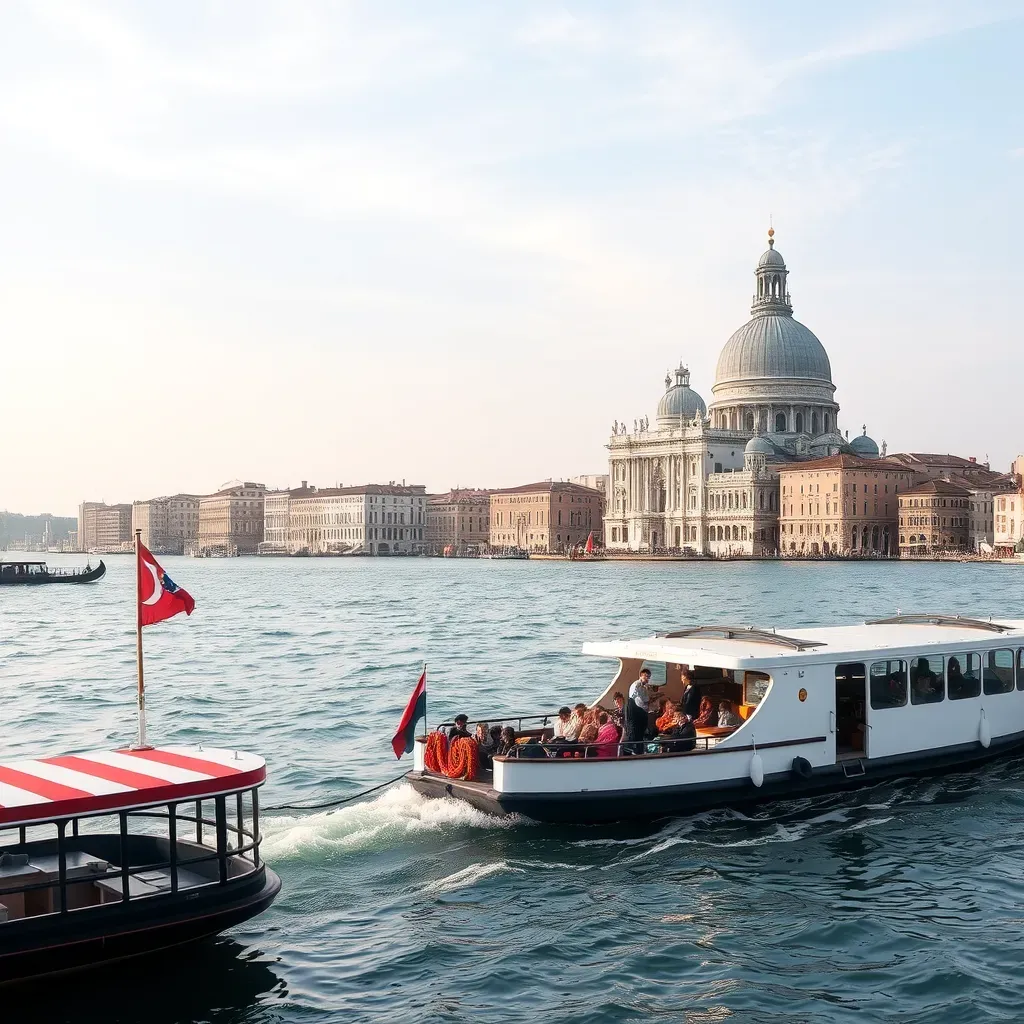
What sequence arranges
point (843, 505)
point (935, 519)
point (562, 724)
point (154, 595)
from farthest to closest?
point (843, 505) → point (935, 519) → point (562, 724) → point (154, 595)

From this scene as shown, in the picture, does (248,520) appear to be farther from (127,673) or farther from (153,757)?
(153,757)

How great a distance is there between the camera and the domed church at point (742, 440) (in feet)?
405

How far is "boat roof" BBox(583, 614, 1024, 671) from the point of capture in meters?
13.7

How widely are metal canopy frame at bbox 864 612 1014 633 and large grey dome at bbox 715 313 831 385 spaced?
4351 inches

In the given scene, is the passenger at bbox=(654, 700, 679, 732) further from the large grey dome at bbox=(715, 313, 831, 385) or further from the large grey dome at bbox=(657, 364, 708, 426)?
the large grey dome at bbox=(657, 364, 708, 426)

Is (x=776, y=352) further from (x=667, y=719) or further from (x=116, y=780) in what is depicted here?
(x=116, y=780)

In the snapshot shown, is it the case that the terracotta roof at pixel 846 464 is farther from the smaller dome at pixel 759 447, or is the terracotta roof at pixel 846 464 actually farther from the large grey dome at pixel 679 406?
the large grey dome at pixel 679 406

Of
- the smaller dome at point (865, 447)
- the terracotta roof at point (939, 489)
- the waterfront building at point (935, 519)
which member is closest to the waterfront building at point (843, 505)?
the terracotta roof at point (939, 489)

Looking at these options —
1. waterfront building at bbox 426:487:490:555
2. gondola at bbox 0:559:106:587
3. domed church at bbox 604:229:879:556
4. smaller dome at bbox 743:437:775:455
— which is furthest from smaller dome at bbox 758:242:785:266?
gondola at bbox 0:559:106:587

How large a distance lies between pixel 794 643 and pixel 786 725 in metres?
1.07

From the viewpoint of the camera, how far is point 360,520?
165125 mm

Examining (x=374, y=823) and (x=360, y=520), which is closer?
(x=374, y=823)

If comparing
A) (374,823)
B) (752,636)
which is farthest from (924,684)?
(374,823)

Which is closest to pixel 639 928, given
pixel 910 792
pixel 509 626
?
pixel 910 792
